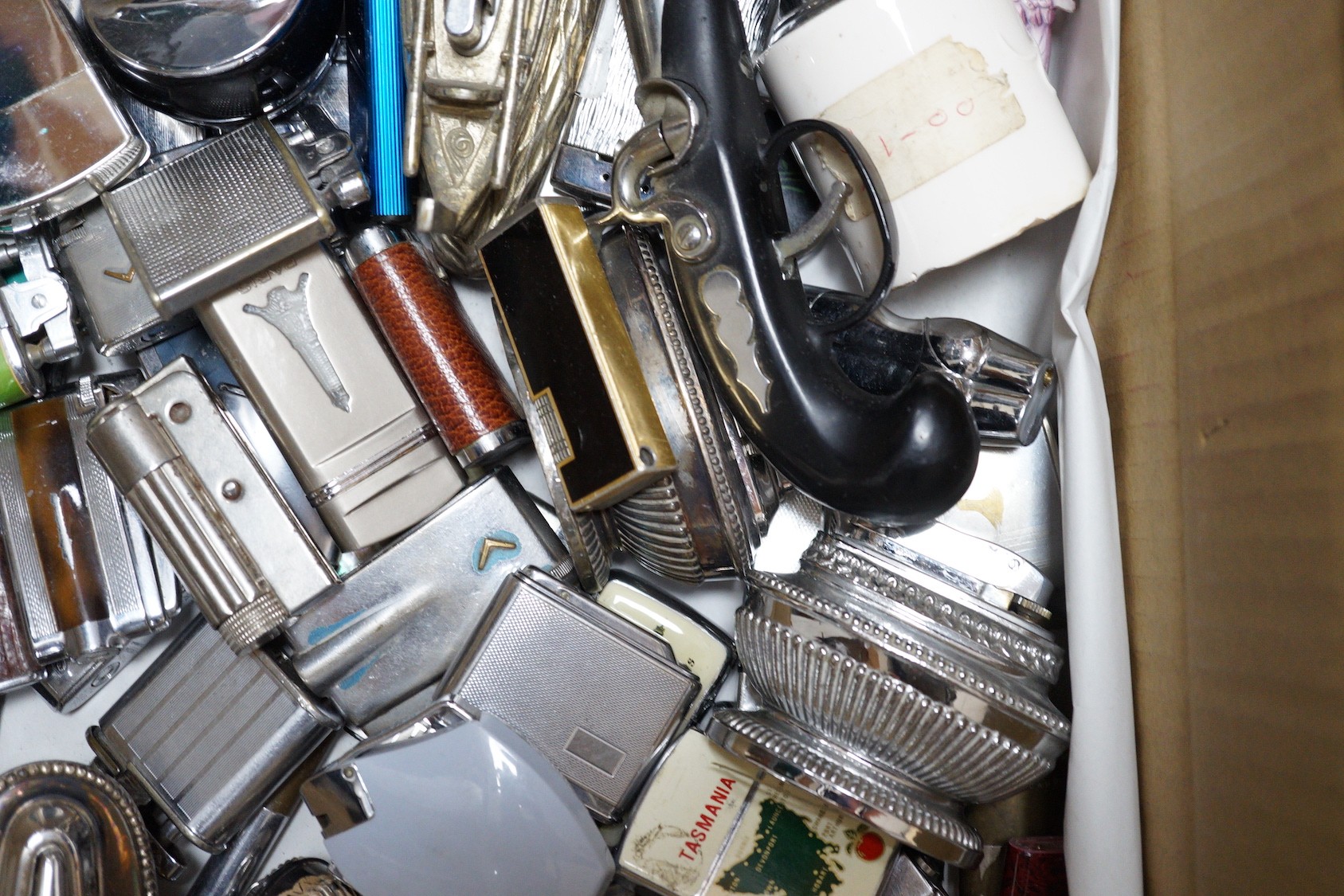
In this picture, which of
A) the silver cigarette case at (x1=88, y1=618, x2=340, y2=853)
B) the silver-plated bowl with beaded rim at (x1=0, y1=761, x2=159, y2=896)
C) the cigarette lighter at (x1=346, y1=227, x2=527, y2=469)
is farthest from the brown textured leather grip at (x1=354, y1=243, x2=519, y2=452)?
the silver-plated bowl with beaded rim at (x1=0, y1=761, x2=159, y2=896)

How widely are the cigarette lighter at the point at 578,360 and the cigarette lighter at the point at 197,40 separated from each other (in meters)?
0.22

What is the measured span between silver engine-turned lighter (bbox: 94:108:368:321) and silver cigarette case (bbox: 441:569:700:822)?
303mm

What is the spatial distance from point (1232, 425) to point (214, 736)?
0.73 meters

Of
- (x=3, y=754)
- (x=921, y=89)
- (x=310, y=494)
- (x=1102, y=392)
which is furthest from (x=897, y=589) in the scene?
(x=3, y=754)

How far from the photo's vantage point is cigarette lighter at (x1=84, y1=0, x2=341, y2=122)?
2.10ft

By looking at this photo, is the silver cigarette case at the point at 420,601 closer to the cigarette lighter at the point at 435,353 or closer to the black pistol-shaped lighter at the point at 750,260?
the cigarette lighter at the point at 435,353

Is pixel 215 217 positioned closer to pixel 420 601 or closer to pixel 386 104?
pixel 386 104

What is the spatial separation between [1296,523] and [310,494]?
→ 0.63m

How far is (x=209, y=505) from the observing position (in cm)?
66

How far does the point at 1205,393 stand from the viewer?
0.53 meters

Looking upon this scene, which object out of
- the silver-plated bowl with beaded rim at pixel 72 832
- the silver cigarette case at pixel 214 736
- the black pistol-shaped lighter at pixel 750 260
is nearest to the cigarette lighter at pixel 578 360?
the black pistol-shaped lighter at pixel 750 260

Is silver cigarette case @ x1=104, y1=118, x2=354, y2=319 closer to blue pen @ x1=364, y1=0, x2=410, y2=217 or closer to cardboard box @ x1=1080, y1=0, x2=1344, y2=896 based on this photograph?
blue pen @ x1=364, y1=0, x2=410, y2=217

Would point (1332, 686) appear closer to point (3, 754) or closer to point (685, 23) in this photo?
point (685, 23)

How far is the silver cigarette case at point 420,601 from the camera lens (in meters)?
0.68
